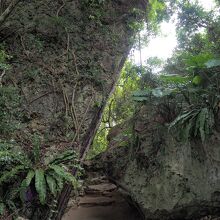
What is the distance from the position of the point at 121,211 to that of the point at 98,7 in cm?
583

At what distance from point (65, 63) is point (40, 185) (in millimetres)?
3735

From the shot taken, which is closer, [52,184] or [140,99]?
[52,184]

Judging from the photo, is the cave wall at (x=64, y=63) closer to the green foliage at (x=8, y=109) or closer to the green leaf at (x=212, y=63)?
the green foliage at (x=8, y=109)

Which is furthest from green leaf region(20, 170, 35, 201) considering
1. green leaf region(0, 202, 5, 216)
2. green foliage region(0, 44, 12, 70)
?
green foliage region(0, 44, 12, 70)

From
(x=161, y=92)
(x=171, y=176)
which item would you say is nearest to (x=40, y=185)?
(x=171, y=176)

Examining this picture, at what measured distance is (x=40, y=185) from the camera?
5.02 metres

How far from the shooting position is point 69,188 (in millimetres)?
6078

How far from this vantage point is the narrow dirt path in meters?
7.83

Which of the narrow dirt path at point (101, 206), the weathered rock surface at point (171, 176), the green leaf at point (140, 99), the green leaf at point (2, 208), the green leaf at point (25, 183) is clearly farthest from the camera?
the narrow dirt path at point (101, 206)

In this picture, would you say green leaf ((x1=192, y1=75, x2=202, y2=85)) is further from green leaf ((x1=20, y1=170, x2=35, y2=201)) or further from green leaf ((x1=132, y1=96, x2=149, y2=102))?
green leaf ((x1=20, y1=170, x2=35, y2=201))

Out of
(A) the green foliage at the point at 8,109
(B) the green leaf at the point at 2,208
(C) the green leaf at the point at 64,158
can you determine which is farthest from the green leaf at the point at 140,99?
(B) the green leaf at the point at 2,208

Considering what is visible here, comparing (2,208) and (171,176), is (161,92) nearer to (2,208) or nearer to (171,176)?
(171,176)

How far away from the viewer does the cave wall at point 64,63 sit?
686 centimetres

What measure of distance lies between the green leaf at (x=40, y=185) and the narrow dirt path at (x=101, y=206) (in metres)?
2.92
